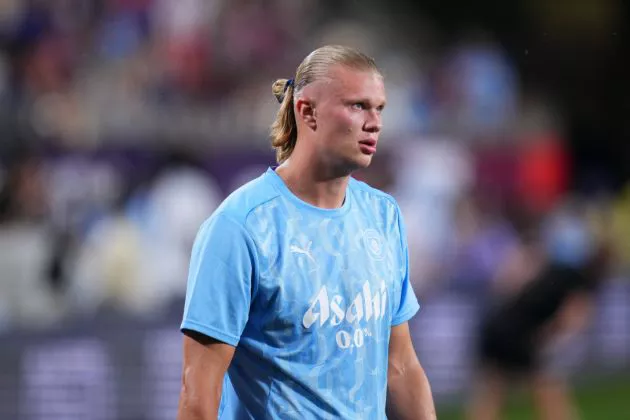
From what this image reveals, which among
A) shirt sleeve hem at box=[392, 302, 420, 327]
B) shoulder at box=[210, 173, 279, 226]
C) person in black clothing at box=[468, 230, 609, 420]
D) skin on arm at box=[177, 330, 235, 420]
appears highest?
shoulder at box=[210, 173, 279, 226]

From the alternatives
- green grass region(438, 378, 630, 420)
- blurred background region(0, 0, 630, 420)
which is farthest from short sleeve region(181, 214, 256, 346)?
green grass region(438, 378, 630, 420)

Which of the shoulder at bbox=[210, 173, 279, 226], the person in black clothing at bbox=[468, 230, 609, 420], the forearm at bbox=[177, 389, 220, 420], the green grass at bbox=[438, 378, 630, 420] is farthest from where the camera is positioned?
the green grass at bbox=[438, 378, 630, 420]

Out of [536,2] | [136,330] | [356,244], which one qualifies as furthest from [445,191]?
[356,244]

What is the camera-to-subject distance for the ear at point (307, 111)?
12.5 ft

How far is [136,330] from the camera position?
9.97m

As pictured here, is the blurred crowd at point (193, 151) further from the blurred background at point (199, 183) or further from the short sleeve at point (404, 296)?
the short sleeve at point (404, 296)

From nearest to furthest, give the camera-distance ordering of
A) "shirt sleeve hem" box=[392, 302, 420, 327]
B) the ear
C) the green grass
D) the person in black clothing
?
the ear → "shirt sleeve hem" box=[392, 302, 420, 327] → the person in black clothing → the green grass

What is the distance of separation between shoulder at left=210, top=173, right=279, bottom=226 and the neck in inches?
2.9

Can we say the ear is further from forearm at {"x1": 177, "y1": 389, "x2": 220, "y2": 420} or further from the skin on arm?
forearm at {"x1": 177, "y1": 389, "x2": 220, "y2": 420}

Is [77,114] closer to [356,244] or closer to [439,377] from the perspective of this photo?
[439,377]

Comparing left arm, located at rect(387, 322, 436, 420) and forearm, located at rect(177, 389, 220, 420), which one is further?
left arm, located at rect(387, 322, 436, 420)

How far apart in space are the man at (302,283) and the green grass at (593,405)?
7459 millimetres

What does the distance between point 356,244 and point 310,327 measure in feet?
1.07

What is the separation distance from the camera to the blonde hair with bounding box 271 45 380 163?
377cm
